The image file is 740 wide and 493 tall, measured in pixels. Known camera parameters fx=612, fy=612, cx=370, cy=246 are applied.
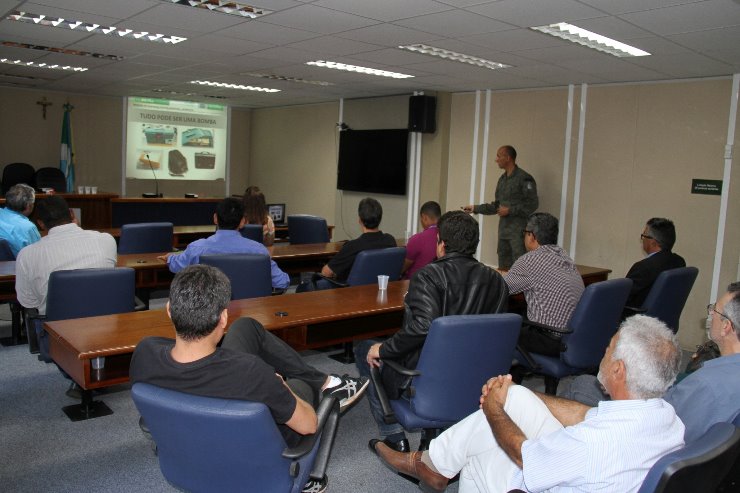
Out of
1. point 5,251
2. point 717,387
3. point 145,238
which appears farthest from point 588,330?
point 5,251

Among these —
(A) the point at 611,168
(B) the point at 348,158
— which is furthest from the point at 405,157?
(A) the point at 611,168

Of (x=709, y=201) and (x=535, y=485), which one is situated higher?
(x=709, y=201)

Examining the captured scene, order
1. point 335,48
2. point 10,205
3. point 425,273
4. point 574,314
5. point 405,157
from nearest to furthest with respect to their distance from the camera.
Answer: point 425,273 → point 574,314 → point 10,205 → point 335,48 → point 405,157

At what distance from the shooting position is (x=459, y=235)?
9.17 feet

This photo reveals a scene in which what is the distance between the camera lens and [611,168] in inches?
261

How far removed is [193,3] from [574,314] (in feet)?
10.6

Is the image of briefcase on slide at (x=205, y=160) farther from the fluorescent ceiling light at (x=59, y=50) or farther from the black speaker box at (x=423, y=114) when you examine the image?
the black speaker box at (x=423, y=114)

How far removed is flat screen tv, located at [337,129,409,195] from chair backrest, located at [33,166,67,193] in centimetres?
455

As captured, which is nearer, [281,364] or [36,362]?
[281,364]

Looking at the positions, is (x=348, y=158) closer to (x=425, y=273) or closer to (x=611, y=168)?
(x=611, y=168)

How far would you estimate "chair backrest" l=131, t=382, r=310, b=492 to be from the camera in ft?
5.43

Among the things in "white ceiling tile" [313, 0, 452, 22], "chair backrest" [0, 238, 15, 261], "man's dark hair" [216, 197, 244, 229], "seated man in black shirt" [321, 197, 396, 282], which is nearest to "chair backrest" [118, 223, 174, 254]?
"chair backrest" [0, 238, 15, 261]

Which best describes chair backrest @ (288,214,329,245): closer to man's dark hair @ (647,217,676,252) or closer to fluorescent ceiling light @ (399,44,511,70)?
fluorescent ceiling light @ (399,44,511,70)

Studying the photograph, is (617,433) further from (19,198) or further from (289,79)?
(289,79)
